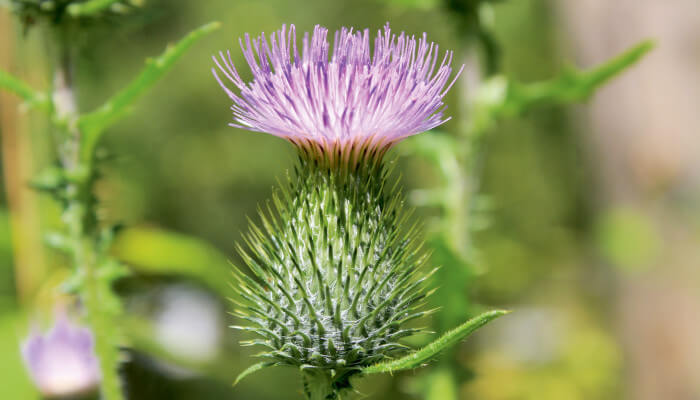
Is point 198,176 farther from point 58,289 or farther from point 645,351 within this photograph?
point 58,289

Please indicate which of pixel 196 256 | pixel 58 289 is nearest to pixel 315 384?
pixel 58 289

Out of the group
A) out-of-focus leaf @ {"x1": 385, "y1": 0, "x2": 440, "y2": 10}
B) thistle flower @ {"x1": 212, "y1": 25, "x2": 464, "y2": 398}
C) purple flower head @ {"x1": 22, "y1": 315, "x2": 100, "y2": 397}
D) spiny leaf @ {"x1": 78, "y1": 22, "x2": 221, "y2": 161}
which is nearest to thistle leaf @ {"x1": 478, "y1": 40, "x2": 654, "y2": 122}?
out-of-focus leaf @ {"x1": 385, "y1": 0, "x2": 440, "y2": 10}

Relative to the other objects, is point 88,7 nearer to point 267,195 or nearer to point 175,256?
point 175,256

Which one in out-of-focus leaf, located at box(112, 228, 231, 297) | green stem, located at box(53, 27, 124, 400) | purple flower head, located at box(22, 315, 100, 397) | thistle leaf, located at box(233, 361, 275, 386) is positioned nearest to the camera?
thistle leaf, located at box(233, 361, 275, 386)

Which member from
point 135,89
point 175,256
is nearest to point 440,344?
point 135,89

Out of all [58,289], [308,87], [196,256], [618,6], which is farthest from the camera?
[618,6]

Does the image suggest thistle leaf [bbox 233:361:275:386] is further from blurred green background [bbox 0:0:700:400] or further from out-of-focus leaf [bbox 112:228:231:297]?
out-of-focus leaf [bbox 112:228:231:297]
